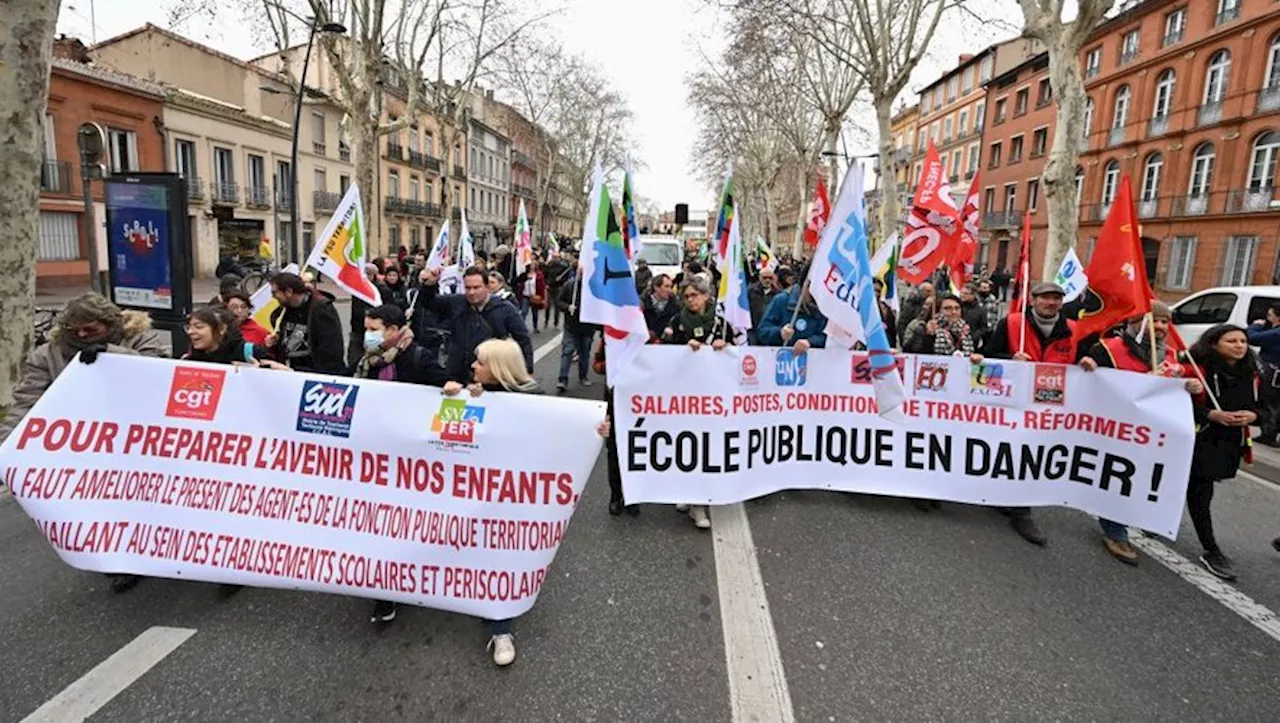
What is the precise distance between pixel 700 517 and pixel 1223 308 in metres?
9.42

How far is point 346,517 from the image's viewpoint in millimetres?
2982

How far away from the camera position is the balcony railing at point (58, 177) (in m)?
20.3

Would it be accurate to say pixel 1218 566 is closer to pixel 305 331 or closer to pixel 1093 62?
pixel 305 331

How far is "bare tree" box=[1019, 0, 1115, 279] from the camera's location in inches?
424

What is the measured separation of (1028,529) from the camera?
14.0 ft

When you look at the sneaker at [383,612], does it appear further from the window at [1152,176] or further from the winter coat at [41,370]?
the window at [1152,176]

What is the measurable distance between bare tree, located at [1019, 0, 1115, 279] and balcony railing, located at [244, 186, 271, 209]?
3025 centimetres

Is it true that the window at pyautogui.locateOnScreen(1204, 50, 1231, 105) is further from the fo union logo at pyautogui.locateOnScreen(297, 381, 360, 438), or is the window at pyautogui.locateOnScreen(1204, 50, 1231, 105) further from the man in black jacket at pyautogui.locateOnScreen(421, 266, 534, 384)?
the fo union logo at pyautogui.locateOnScreen(297, 381, 360, 438)

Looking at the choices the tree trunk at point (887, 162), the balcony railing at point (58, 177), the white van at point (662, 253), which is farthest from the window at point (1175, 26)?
the balcony railing at point (58, 177)

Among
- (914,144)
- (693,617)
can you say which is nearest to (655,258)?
(693,617)

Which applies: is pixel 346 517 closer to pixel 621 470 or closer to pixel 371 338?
pixel 371 338

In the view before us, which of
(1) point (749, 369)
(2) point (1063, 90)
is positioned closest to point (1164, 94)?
(2) point (1063, 90)

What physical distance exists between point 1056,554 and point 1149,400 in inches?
44.5

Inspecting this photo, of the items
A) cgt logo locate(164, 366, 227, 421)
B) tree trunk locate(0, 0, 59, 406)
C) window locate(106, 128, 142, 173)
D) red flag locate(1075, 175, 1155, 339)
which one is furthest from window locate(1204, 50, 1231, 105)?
window locate(106, 128, 142, 173)
